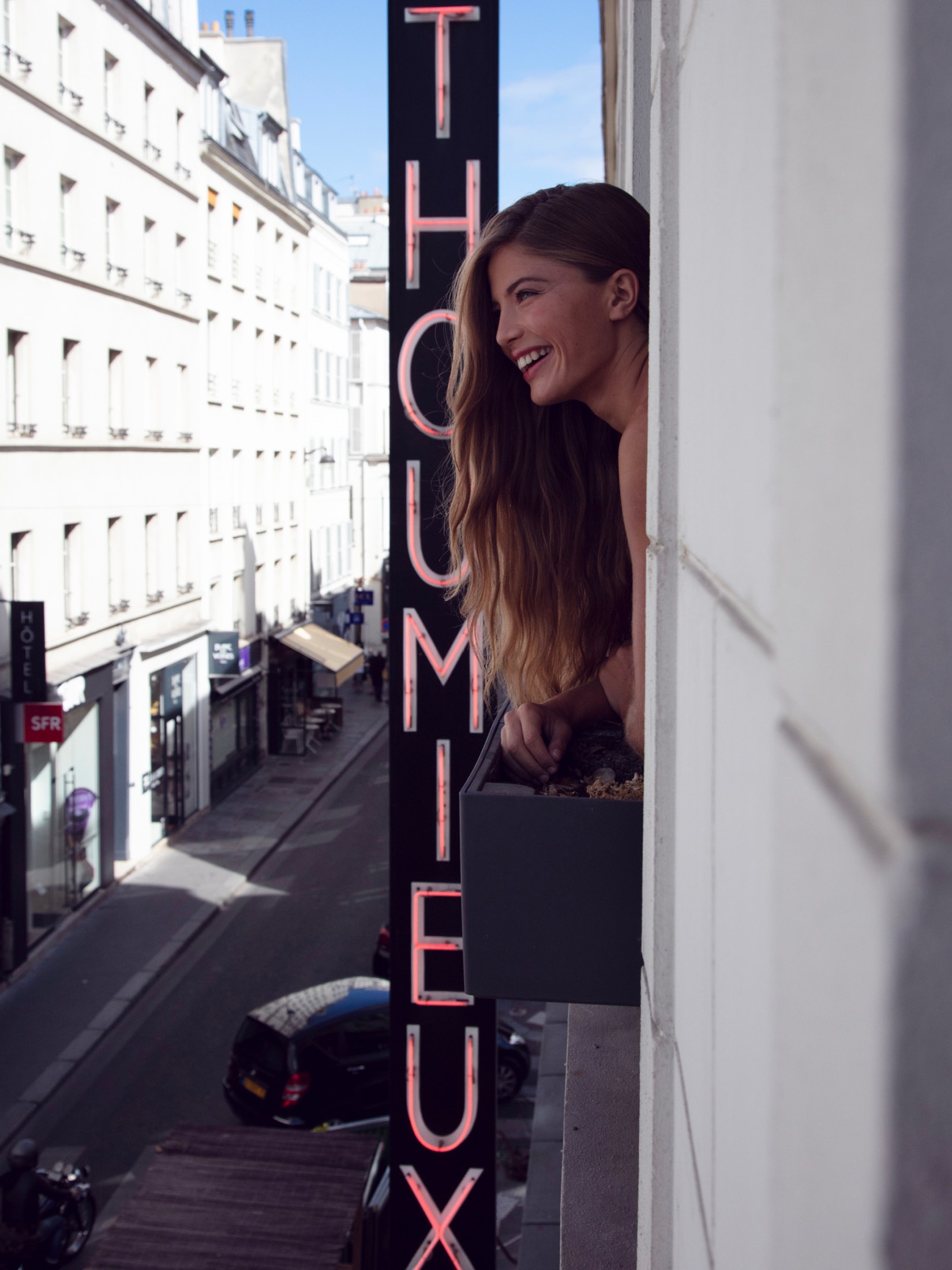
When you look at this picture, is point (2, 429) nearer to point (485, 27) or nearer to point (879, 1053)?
point (485, 27)

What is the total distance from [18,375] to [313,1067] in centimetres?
1044

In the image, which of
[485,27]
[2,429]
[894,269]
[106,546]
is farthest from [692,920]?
[106,546]

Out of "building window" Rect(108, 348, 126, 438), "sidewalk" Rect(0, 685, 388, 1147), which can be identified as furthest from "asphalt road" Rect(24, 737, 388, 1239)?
"building window" Rect(108, 348, 126, 438)

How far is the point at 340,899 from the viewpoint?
20828mm

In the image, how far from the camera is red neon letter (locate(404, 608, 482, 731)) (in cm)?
821

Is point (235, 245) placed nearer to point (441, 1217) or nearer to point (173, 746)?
point (173, 746)

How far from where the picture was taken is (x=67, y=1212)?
10.5 metres

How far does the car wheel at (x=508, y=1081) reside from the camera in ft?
45.6

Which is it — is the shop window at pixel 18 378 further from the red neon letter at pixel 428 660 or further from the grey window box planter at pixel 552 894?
the grey window box planter at pixel 552 894

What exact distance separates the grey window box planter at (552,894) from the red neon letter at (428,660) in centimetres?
569

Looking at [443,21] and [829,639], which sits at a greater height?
[443,21]

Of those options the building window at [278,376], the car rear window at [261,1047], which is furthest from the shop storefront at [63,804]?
the building window at [278,376]

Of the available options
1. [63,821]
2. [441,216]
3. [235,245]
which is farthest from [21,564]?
[235,245]

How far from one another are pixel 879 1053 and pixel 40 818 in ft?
60.3
